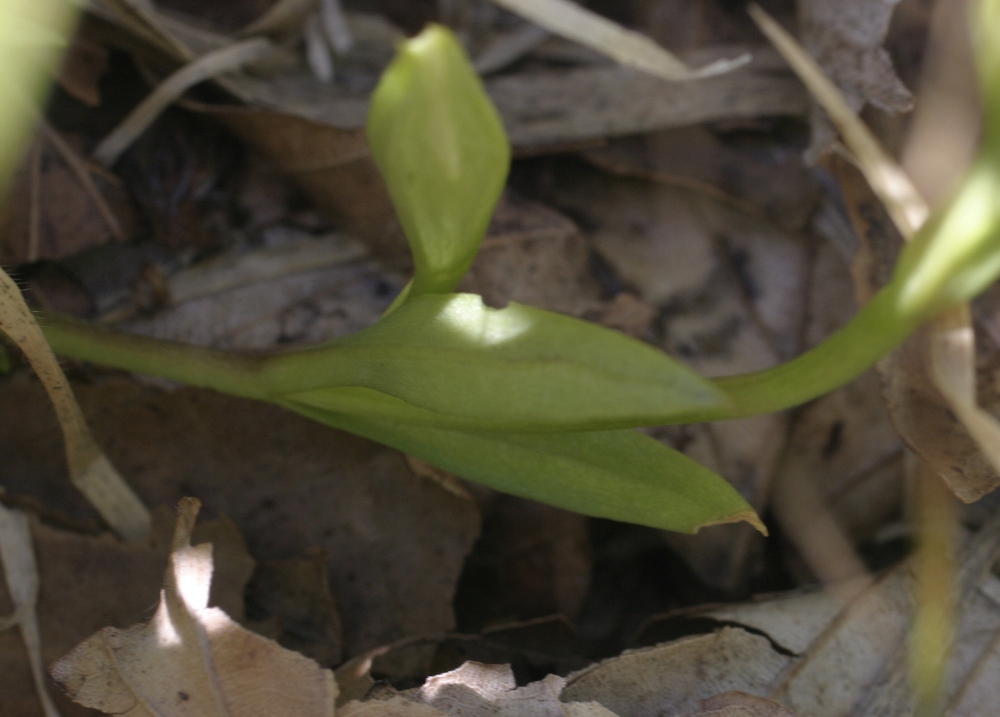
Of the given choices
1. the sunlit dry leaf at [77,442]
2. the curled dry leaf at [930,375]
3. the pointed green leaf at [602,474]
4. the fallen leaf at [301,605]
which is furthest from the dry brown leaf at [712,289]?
the sunlit dry leaf at [77,442]

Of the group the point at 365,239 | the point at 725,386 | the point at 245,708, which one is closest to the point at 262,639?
the point at 245,708

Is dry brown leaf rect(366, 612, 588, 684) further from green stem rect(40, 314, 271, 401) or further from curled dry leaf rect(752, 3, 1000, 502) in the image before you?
curled dry leaf rect(752, 3, 1000, 502)

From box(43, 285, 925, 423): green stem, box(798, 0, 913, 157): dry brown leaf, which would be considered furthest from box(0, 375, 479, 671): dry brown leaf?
box(798, 0, 913, 157): dry brown leaf

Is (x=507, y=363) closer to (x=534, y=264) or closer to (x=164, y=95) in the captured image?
(x=534, y=264)

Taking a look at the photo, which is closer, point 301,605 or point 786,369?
point 786,369

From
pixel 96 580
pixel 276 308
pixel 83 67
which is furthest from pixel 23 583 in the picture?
pixel 83 67
